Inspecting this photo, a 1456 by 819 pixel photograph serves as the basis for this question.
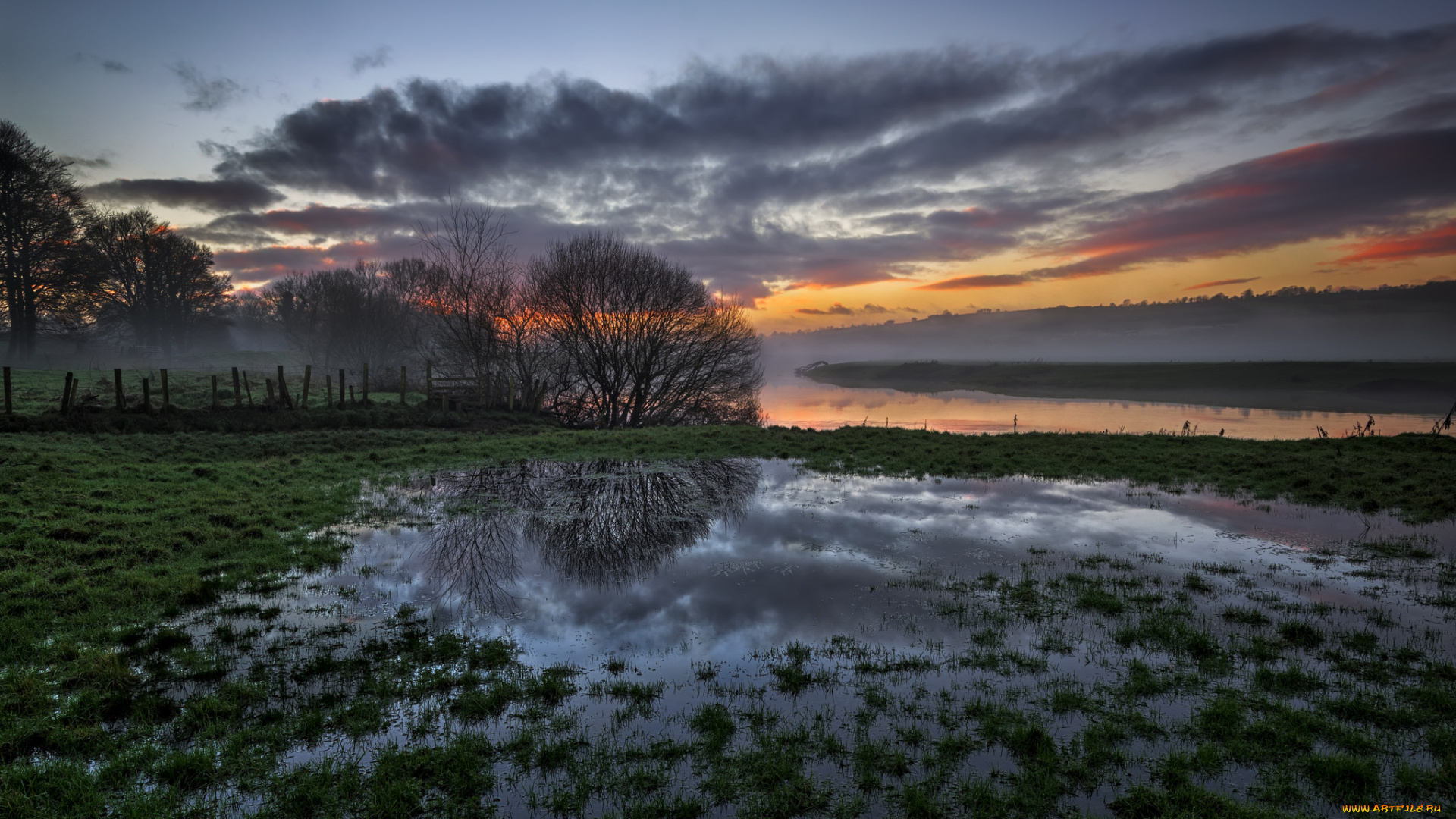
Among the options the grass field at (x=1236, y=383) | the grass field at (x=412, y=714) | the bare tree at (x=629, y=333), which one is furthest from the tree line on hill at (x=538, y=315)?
the grass field at (x=1236, y=383)

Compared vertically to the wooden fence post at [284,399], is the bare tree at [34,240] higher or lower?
higher

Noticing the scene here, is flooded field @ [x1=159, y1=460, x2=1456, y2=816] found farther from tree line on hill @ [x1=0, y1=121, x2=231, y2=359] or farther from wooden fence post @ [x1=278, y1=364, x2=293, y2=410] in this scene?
tree line on hill @ [x1=0, y1=121, x2=231, y2=359]

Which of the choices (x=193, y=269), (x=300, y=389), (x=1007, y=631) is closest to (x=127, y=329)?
(x=193, y=269)

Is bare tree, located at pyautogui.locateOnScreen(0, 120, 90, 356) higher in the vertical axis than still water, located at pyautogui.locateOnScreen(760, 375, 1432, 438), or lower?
higher

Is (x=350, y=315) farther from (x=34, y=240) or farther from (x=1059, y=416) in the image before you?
(x=1059, y=416)

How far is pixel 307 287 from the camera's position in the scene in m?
76.9

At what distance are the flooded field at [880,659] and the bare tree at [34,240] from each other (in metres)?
53.6

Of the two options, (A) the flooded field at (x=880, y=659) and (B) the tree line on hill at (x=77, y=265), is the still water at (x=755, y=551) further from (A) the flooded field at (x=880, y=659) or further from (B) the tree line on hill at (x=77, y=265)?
(B) the tree line on hill at (x=77, y=265)

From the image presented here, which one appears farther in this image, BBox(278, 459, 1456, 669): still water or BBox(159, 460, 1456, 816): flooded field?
BBox(278, 459, 1456, 669): still water

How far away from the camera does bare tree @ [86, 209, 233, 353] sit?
172 ft

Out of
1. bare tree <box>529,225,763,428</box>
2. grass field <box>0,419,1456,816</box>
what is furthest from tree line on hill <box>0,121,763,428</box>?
grass field <box>0,419,1456,816</box>

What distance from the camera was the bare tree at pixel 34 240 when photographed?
4106 centimetres

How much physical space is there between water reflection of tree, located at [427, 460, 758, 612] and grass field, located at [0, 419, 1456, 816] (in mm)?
2091

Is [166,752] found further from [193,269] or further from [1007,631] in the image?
[193,269]
